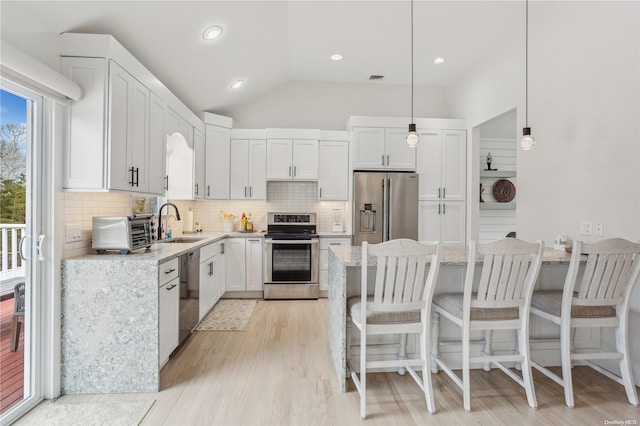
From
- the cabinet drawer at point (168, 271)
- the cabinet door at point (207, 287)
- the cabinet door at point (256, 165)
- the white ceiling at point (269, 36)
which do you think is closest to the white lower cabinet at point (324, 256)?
the cabinet door at point (256, 165)

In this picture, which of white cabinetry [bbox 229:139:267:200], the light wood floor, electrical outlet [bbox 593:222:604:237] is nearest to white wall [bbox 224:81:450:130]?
white cabinetry [bbox 229:139:267:200]

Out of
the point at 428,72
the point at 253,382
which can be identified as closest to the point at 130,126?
the point at 253,382

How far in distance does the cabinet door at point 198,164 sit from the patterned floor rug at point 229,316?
1.47m

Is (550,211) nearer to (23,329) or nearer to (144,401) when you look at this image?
(144,401)

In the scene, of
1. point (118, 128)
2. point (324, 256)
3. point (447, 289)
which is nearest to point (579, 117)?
point (447, 289)

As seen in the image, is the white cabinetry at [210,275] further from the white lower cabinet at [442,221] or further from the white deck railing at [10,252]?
the white lower cabinet at [442,221]

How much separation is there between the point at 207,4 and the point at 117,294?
242 cm

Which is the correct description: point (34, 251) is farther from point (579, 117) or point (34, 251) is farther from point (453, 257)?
point (579, 117)

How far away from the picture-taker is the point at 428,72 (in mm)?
4812

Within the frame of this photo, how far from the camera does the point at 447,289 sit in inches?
102

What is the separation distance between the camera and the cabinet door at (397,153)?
462 cm

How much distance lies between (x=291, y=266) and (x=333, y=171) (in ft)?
4.95

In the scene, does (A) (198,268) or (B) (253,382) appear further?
(A) (198,268)

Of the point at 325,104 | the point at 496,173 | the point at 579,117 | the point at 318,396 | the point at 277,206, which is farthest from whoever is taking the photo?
the point at 496,173
